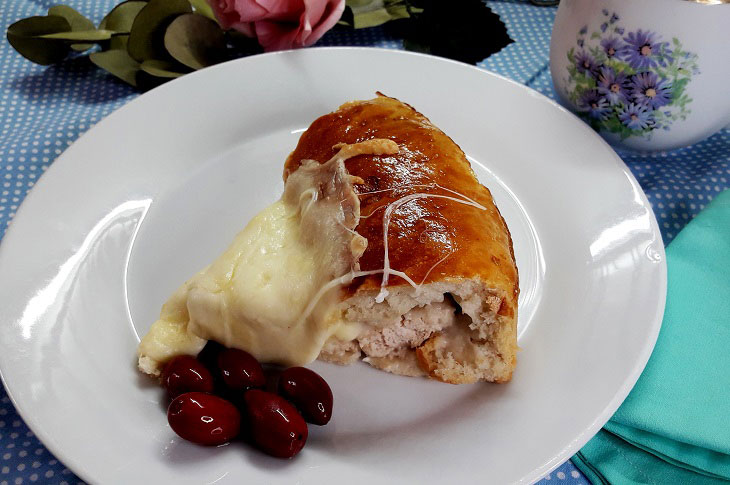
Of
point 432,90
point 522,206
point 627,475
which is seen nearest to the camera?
point 627,475

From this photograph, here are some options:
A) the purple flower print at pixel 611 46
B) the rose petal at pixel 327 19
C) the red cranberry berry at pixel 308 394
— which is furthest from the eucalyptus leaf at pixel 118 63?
the purple flower print at pixel 611 46

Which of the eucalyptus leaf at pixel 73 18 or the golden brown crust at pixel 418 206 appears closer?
the golden brown crust at pixel 418 206

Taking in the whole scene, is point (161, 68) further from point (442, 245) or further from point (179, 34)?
point (442, 245)

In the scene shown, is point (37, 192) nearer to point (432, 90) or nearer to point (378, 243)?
point (378, 243)

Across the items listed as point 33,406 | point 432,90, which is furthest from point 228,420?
point 432,90

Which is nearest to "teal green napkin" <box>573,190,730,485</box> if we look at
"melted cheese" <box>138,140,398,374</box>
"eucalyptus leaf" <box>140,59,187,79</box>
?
"melted cheese" <box>138,140,398,374</box>

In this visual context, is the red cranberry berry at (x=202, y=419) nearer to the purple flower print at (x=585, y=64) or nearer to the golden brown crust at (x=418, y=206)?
the golden brown crust at (x=418, y=206)

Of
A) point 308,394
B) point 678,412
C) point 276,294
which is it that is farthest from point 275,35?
point 678,412
